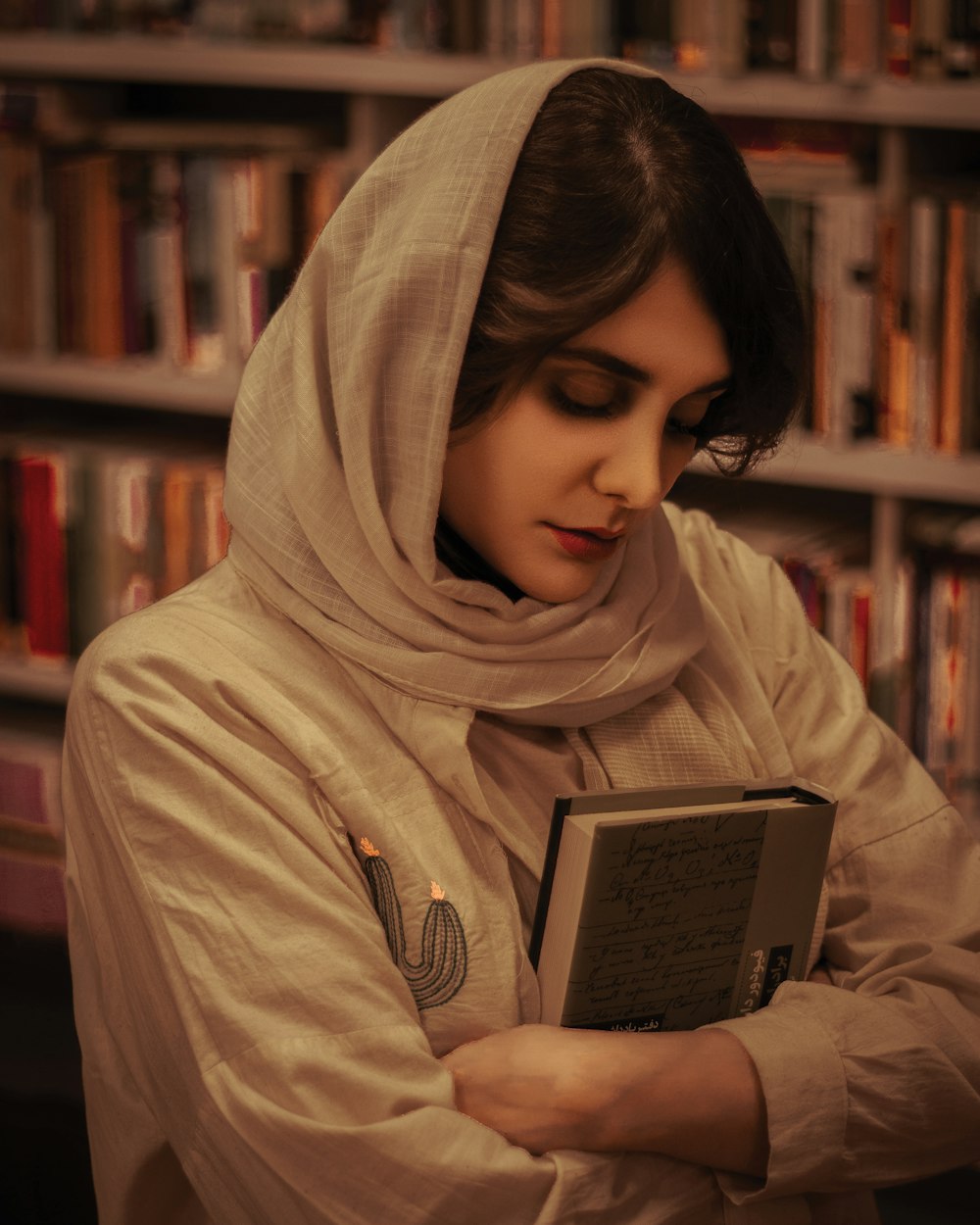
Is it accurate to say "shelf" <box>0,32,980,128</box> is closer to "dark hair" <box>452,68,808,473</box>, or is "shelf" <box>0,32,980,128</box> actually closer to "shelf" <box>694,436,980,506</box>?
"shelf" <box>694,436,980,506</box>

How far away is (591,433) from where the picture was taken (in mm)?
969

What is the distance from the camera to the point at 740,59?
1.76 metres

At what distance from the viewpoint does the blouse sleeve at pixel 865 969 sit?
0.97 m

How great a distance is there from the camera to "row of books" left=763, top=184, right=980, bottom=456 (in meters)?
1.74

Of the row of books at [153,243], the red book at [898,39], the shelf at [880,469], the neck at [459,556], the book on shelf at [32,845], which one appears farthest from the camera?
the book on shelf at [32,845]

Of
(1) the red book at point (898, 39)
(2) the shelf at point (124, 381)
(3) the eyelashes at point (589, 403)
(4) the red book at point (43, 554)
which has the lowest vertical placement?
(4) the red book at point (43, 554)

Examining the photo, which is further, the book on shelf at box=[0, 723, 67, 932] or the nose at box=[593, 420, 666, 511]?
the book on shelf at box=[0, 723, 67, 932]

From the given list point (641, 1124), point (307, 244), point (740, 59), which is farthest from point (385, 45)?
point (641, 1124)

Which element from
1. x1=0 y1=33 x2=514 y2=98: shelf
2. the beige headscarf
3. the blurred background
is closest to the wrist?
the beige headscarf

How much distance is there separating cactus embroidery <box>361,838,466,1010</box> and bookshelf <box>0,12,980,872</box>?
0.97m

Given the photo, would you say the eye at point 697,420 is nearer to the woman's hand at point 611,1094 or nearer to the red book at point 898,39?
the woman's hand at point 611,1094

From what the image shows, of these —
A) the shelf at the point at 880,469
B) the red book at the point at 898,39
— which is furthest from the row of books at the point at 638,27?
the shelf at the point at 880,469

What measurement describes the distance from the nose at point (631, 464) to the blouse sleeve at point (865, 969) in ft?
0.94

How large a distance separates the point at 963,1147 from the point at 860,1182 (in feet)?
0.33
